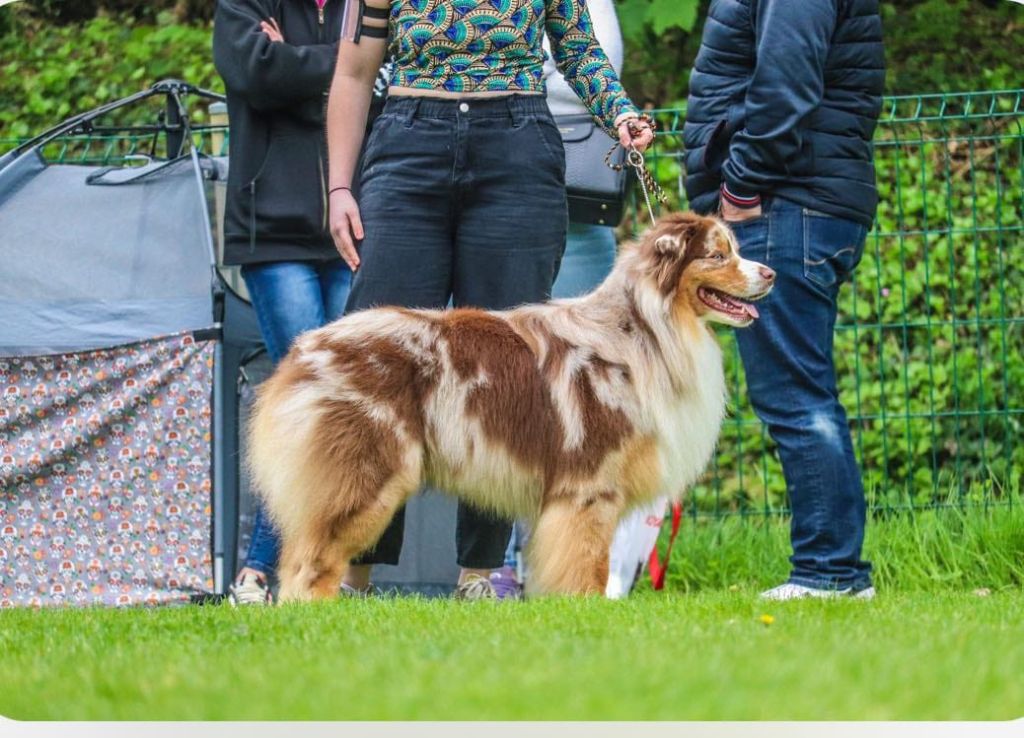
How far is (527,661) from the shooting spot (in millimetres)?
→ 3436

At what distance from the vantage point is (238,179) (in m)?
5.83

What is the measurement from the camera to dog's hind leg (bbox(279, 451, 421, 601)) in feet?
16.3

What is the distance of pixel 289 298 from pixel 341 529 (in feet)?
3.96

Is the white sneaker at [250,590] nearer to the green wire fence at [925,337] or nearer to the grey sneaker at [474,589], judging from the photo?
the grey sneaker at [474,589]

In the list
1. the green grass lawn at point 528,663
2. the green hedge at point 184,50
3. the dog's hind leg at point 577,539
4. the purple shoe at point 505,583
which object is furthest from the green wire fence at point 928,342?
the green grass lawn at point 528,663

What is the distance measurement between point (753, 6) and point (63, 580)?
3518mm

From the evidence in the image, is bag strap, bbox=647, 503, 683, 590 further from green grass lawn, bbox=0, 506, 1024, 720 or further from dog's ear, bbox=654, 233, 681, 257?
dog's ear, bbox=654, 233, 681, 257

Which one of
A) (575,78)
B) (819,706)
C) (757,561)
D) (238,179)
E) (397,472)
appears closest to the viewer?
(819,706)

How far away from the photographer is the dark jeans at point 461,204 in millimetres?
5137

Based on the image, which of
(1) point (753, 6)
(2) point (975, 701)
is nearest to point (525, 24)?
(1) point (753, 6)

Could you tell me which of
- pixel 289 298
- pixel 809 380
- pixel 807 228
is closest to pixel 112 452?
pixel 289 298

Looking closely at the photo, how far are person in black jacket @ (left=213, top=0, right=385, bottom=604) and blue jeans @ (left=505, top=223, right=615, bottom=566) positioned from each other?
3.26ft

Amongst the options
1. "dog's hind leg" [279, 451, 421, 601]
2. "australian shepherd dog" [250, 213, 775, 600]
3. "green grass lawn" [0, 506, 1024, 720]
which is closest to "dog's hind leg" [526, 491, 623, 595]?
"australian shepherd dog" [250, 213, 775, 600]

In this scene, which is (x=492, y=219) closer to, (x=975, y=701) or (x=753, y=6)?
(x=753, y=6)
